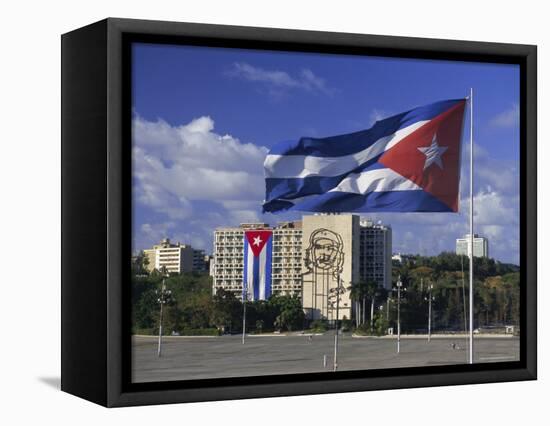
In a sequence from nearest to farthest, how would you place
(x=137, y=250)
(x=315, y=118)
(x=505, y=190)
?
1. (x=137, y=250)
2. (x=315, y=118)
3. (x=505, y=190)

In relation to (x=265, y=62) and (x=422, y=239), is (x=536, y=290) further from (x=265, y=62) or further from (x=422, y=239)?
(x=265, y=62)

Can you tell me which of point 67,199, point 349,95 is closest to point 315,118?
point 349,95

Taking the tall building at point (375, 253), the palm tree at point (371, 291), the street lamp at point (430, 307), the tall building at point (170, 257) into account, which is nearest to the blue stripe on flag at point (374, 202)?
the tall building at point (375, 253)

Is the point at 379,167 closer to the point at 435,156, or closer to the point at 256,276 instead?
the point at 435,156

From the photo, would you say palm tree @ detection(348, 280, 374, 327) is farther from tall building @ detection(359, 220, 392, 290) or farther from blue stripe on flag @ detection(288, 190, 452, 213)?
blue stripe on flag @ detection(288, 190, 452, 213)

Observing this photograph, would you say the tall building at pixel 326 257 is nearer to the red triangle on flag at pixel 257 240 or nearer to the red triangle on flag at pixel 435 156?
the red triangle on flag at pixel 257 240

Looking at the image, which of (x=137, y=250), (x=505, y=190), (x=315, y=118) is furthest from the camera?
(x=505, y=190)
